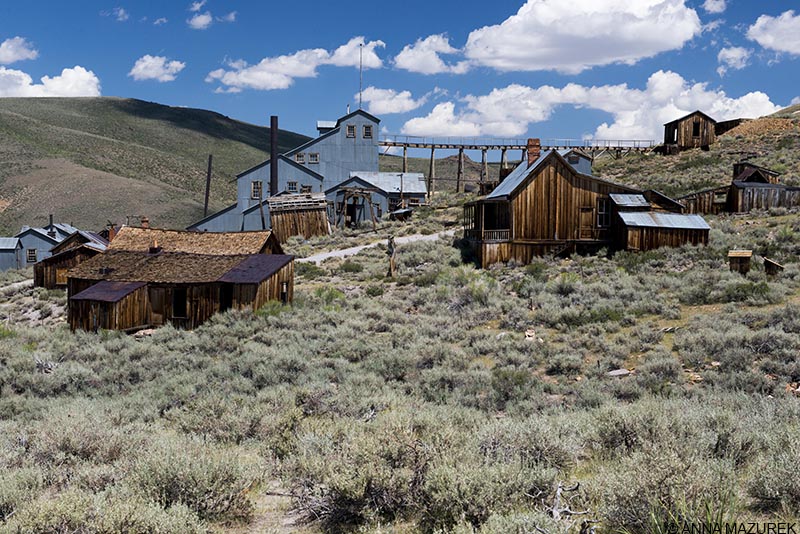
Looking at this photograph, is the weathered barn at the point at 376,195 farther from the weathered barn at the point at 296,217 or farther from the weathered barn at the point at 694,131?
the weathered barn at the point at 694,131

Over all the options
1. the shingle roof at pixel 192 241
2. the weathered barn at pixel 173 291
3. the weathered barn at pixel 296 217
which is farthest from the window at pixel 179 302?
the weathered barn at pixel 296 217

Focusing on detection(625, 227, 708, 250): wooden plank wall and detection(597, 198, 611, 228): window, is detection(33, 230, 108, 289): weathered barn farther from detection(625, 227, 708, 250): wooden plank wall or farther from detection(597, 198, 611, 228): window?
detection(625, 227, 708, 250): wooden plank wall

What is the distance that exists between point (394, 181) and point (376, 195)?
361 centimetres

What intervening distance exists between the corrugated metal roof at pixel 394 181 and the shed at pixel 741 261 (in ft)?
99.4

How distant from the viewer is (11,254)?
4981 cm

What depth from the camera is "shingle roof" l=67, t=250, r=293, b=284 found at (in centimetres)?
2403

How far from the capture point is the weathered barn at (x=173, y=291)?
902 inches

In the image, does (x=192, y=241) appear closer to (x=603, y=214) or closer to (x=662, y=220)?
(x=603, y=214)

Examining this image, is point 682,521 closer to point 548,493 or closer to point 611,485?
point 611,485

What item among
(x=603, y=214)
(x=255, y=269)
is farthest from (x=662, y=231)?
(x=255, y=269)

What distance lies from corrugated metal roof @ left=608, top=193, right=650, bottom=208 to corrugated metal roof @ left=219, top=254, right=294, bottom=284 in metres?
16.2

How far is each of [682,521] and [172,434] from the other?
7.39 m

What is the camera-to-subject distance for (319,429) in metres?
8.62

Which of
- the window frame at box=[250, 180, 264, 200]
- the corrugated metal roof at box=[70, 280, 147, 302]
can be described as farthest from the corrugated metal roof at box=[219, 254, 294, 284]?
the window frame at box=[250, 180, 264, 200]
